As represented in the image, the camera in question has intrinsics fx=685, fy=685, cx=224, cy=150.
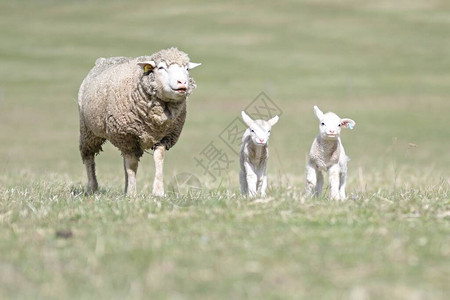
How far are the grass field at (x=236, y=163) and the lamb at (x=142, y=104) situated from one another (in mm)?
706

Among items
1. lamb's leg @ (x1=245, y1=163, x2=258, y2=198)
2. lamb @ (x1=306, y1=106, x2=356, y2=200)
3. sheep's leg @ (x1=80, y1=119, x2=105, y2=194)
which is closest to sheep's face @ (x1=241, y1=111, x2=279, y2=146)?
→ lamb's leg @ (x1=245, y1=163, x2=258, y2=198)

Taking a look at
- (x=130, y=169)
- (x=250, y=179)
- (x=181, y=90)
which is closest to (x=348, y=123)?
(x=250, y=179)

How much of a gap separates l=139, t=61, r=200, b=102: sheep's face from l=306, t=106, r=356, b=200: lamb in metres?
1.48

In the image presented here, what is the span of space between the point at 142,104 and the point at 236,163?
1027 cm

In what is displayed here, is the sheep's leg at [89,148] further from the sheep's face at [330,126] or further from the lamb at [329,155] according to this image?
the sheep's face at [330,126]

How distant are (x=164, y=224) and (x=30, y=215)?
1.31 m

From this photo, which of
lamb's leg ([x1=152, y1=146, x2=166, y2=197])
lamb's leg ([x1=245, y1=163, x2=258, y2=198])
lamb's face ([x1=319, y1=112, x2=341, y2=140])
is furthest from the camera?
lamb's leg ([x1=152, y1=146, x2=166, y2=197])

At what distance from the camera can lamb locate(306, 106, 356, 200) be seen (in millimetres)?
7234

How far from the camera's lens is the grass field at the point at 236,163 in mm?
4113

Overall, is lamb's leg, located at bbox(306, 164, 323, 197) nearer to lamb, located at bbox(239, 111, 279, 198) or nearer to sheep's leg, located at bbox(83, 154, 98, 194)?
lamb, located at bbox(239, 111, 279, 198)

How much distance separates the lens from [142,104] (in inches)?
305

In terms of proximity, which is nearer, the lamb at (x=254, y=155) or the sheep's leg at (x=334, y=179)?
the sheep's leg at (x=334, y=179)

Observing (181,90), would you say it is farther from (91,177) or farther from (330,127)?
(91,177)

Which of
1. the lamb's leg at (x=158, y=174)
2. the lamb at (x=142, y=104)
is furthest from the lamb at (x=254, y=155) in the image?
the lamb's leg at (x=158, y=174)
